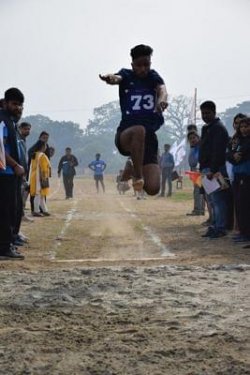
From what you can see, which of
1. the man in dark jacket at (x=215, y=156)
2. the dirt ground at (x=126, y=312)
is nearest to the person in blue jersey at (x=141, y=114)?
the dirt ground at (x=126, y=312)

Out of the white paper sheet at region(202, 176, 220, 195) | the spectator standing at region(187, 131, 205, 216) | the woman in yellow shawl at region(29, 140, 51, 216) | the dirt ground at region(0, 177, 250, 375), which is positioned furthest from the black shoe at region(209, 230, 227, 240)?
the woman in yellow shawl at region(29, 140, 51, 216)

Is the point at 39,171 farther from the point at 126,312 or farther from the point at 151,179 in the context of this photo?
the point at 126,312

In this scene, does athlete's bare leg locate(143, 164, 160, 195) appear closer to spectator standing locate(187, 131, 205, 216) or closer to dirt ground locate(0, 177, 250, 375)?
dirt ground locate(0, 177, 250, 375)

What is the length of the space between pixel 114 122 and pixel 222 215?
386 ft

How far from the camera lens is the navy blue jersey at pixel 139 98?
6.34m

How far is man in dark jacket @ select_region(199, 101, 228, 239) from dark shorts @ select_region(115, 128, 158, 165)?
2.25 meters

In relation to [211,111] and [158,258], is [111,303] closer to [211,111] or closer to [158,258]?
[158,258]

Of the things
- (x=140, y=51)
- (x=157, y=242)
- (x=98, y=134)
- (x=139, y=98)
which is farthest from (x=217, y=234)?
(x=98, y=134)

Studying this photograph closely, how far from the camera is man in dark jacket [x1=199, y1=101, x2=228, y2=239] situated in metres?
8.66

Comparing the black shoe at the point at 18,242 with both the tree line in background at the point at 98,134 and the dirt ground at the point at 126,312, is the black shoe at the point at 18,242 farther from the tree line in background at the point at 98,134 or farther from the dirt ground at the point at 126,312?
the tree line in background at the point at 98,134

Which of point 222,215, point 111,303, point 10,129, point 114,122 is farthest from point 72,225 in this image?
point 114,122

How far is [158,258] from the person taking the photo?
6949 mm

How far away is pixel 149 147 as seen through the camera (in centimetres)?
655

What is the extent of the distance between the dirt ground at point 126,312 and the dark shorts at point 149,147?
111 centimetres
